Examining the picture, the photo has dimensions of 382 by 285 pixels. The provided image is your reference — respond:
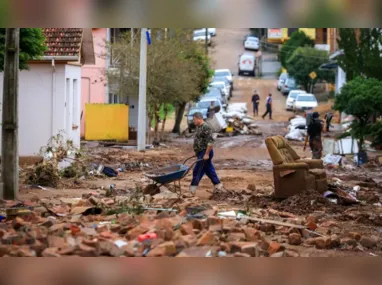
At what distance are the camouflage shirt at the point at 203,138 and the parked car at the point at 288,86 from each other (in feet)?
157

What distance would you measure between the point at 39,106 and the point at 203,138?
797 centimetres

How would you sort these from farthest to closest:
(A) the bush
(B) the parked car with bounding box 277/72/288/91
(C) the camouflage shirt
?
1. (B) the parked car with bounding box 277/72/288/91
2. (A) the bush
3. (C) the camouflage shirt

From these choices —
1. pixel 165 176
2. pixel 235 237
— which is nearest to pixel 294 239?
pixel 235 237

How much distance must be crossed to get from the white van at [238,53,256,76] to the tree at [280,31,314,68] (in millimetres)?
2492

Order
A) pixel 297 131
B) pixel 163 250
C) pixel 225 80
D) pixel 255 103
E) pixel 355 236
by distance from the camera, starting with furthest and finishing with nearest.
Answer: pixel 225 80 < pixel 255 103 < pixel 297 131 < pixel 355 236 < pixel 163 250

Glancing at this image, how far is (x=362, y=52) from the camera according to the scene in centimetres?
3606

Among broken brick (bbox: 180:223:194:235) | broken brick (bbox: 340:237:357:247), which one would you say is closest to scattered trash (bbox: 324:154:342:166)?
broken brick (bbox: 340:237:357:247)

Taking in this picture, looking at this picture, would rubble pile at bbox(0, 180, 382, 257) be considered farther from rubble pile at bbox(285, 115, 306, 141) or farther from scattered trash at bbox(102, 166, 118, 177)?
rubble pile at bbox(285, 115, 306, 141)

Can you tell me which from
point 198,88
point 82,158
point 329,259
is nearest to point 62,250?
point 329,259

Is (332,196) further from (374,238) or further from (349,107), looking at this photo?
(349,107)

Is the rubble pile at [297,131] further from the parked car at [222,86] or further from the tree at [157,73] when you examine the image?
the parked car at [222,86]

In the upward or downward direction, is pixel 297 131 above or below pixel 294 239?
above

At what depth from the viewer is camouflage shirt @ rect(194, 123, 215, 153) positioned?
18.2 metres

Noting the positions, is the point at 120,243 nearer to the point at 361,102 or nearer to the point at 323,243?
the point at 323,243
